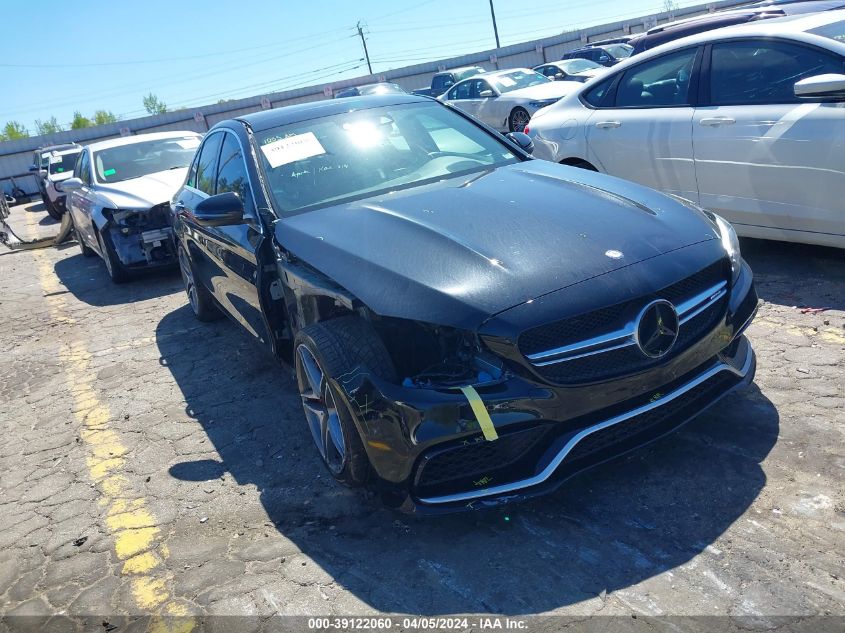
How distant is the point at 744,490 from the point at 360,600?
1.54 metres

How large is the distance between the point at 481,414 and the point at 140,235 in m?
6.67

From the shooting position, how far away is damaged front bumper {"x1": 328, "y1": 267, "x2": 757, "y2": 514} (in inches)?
104

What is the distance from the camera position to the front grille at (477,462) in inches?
106

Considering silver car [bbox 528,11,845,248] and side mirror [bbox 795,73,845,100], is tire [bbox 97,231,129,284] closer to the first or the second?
silver car [bbox 528,11,845,248]

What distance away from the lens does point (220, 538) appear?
321 cm

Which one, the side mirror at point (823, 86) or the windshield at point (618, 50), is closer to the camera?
the side mirror at point (823, 86)

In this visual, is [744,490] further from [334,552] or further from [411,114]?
[411,114]

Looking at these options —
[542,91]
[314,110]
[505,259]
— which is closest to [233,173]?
[314,110]

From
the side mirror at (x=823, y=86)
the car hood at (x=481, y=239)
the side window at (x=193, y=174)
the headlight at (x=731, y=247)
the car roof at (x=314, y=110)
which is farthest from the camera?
the side window at (x=193, y=174)

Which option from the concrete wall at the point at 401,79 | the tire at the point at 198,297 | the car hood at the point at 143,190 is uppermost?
the concrete wall at the point at 401,79

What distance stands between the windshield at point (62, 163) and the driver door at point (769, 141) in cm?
1601

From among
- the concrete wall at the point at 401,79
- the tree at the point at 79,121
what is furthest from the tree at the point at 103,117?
the concrete wall at the point at 401,79

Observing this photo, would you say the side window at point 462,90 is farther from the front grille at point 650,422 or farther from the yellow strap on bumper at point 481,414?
the yellow strap on bumper at point 481,414

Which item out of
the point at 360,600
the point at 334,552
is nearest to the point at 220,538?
the point at 334,552
